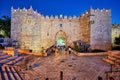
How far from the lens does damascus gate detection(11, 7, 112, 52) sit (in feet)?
88.6

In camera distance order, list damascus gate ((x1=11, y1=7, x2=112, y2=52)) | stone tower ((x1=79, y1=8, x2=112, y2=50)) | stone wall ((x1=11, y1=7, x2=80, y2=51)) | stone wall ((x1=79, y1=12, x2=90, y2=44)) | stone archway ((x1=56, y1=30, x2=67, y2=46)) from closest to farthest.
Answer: stone tower ((x1=79, y1=8, x2=112, y2=50)) < damascus gate ((x1=11, y1=7, x2=112, y2=52)) < stone wall ((x1=11, y1=7, x2=80, y2=51)) < stone wall ((x1=79, y1=12, x2=90, y2=44)) < stone archway ((x1=56, y1=30, x2=67, y2=46))

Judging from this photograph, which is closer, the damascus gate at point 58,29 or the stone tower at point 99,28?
the stone tower at point 99,28

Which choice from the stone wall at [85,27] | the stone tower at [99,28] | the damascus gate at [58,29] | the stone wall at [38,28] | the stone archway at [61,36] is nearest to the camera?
the stone tower at [99,28]

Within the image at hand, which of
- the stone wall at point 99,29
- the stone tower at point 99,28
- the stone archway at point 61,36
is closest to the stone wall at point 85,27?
the stone tower at point 99,28

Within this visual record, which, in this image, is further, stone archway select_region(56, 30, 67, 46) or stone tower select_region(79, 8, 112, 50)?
stone archway select_region(56, 30, 67, 46)

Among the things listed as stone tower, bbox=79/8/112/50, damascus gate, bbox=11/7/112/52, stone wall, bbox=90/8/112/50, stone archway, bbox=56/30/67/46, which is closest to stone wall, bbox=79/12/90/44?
damascus gate, bbox=11/7/112/52

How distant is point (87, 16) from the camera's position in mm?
27688

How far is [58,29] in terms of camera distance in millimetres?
31719

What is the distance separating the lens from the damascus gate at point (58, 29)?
27000 millimetres

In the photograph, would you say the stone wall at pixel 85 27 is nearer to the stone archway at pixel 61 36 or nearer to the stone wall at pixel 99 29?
the stone wall at pixel 99 29

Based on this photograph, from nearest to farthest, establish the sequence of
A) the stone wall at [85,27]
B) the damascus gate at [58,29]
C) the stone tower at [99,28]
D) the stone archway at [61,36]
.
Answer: the stone tower at [99,28] → the damascus gate at [58,29] → the stone wall at [85,27] → the stone archway at [61,36]

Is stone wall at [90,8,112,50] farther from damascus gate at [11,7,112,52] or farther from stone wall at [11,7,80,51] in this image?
stone wall at [11,7,80,51]

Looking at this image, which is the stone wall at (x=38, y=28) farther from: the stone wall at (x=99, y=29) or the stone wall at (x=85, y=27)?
the stone wall at (x=99, y=29)

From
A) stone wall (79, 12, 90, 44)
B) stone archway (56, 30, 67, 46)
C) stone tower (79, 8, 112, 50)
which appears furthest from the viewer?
stone archway (56, 30, 67, 46)
